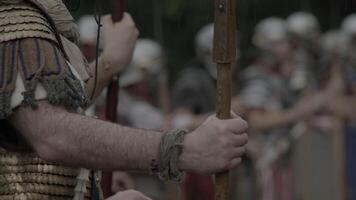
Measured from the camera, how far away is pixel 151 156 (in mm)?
4367

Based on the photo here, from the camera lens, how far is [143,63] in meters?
12.7

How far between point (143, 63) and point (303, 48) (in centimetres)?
282

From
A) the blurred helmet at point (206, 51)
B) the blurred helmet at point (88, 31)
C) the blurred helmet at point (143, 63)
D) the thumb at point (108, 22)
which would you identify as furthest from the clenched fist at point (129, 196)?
the blurred helmet at point (143, 63)

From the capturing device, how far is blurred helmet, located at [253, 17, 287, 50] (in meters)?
14.2

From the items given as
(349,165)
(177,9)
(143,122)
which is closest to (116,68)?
(143,122)

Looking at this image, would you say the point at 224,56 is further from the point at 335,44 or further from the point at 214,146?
the point at 335,44

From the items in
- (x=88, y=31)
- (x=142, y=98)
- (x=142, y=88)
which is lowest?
(x=142, y=98)

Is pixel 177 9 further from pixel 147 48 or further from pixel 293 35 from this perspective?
pixel 147 48

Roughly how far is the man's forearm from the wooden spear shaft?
0.22 meters

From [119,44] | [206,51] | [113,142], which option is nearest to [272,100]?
[206,51]

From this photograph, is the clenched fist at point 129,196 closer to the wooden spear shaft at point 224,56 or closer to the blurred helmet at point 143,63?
the wooden spear shaft at point 224,56

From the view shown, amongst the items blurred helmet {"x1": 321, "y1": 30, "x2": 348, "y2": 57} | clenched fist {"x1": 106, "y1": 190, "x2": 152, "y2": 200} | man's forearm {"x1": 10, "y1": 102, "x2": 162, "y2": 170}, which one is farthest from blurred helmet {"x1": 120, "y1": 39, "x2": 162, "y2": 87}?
man's forearm {"x1": 10, "y1": 102, "x2": 162, "y2": 170}

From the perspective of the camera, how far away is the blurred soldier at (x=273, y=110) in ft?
41.0

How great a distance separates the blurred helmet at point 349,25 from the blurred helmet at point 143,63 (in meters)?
2.17
